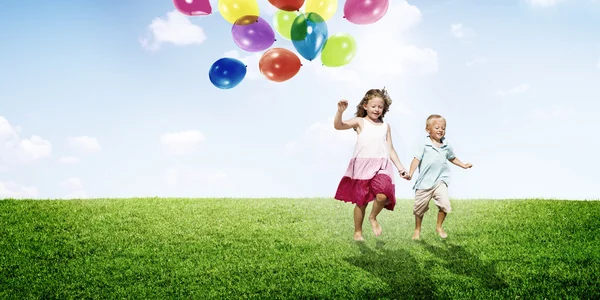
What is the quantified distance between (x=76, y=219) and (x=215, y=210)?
2210 millimetres

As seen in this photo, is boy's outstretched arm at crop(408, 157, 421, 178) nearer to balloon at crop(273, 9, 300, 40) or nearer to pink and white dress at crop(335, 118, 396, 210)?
pink and white dress at crop(335, 118, 396, 210)

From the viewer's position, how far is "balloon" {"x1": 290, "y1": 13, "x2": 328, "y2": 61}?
6602 mm

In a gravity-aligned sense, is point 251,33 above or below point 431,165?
above

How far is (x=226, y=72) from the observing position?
690 centimetres

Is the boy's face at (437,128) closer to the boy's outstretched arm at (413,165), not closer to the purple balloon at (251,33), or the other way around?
the boy's outstretched arm at (413,165)

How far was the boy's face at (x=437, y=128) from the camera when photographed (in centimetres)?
636

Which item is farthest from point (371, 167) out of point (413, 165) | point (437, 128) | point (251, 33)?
point (251, 33)

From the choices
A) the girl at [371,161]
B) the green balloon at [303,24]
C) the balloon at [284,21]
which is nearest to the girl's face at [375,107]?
the girl at [371,161]

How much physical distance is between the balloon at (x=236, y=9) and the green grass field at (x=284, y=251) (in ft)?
9.84

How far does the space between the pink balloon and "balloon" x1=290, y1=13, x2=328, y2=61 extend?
1.25 meters

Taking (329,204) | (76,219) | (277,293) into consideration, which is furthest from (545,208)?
(76,219)

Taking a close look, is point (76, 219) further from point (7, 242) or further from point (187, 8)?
point (187, 8)

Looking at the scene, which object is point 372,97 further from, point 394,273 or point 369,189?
point 394,273

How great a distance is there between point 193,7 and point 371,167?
10.5 ft
